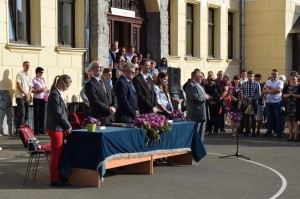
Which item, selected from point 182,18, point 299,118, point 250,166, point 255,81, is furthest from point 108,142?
point 182,18

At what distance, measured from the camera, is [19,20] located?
18.0 meters

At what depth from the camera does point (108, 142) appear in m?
9.91

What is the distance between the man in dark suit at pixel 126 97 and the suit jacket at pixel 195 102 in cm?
195

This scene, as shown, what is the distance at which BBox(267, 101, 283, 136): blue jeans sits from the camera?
18047 millimetres

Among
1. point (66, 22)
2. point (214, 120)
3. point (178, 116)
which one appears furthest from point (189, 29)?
point (178, 116)

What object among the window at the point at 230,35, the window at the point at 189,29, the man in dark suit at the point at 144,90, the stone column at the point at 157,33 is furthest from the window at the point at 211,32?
the man in dark suit at the point at 144,90

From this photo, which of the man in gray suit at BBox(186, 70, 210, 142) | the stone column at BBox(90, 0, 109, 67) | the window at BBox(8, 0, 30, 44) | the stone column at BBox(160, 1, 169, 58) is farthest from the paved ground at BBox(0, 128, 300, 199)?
the stone column at BBox(160, 1, 169, 58)

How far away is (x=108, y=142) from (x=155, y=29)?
13846 millimetres

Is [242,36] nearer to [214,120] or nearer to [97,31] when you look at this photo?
[214,120]

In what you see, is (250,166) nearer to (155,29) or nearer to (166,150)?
(166,150)

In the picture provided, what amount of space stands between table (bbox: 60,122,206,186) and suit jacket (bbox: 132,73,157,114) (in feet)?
2.27

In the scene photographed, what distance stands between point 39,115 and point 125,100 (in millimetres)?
6494

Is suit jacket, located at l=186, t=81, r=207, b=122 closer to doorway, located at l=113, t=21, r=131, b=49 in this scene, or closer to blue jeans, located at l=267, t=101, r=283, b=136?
blue jeans, located at l=267, t=101, r=283, b=136

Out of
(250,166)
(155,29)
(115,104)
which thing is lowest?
(250,166)
